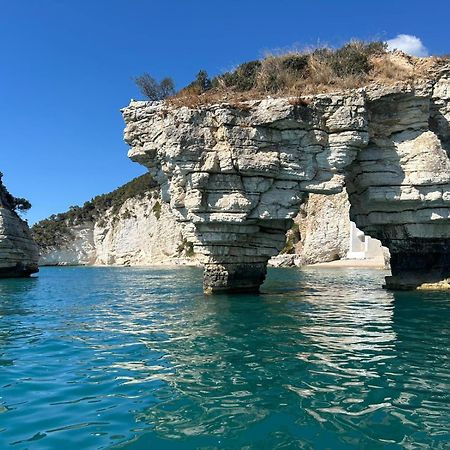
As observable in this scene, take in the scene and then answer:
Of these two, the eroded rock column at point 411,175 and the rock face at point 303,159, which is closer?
the rock face at point 303,159

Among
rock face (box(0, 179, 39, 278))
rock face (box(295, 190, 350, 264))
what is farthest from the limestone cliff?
rock face (box(0, 179, 39, 278))

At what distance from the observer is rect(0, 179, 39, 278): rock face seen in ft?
140

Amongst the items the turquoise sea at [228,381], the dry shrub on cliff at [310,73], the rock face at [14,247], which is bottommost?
the turquoise sea at [228,381]

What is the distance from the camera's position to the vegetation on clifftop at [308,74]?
22641 mm

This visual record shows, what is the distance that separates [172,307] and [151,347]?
8.50m

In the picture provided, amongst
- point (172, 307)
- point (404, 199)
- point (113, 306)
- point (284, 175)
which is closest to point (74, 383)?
point (172, 307)

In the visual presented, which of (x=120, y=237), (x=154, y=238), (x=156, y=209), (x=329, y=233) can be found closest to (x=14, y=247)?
(x=329, y=233)

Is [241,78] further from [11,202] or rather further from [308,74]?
[11,202]

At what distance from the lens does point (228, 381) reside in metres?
8.54

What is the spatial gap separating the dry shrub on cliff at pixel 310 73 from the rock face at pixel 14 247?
26.7m

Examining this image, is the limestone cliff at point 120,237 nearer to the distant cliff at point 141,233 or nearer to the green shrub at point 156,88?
the distant cliff at point 141,233

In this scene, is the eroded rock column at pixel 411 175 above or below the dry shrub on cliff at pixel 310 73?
below

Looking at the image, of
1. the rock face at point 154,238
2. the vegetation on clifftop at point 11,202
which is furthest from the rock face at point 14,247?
the rock face at point 154,238

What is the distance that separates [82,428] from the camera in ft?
21.1
